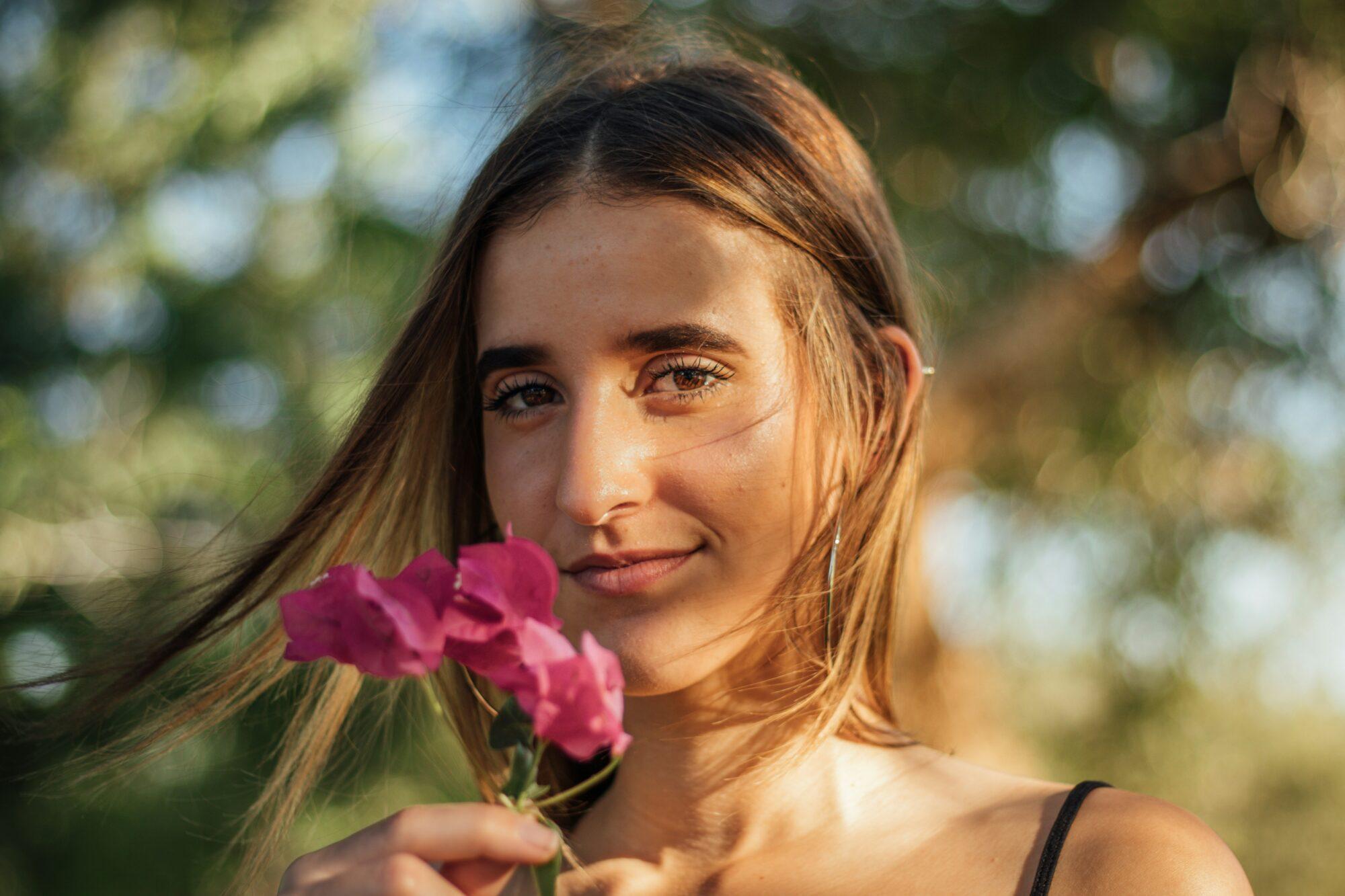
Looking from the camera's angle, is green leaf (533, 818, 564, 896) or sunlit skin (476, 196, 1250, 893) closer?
green leaf (533, 818, 564, 896)

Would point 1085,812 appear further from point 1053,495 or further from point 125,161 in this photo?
point 125,161

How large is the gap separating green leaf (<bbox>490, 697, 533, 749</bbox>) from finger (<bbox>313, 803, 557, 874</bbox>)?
0.10m

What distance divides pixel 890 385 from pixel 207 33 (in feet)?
11.9

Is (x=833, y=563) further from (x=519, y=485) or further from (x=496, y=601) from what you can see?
(x=496, y=601)

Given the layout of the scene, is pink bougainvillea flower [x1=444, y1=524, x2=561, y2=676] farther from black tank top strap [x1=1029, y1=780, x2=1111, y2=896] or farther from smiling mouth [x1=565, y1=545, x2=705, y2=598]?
black tank top strap [x1=1029, y1=780, x2=1111, y2=896]

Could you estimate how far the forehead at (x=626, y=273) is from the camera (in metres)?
1.57

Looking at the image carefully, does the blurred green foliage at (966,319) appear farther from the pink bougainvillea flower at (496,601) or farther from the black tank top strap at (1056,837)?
the pink bougainvillea flower at (496,601)

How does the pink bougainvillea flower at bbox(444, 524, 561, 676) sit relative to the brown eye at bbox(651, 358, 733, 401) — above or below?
above

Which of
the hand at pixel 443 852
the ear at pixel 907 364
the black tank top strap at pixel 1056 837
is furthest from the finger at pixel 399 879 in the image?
the ear at pixel 907 364

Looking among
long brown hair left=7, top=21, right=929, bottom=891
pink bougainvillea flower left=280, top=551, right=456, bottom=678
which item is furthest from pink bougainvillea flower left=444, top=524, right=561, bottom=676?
long brown hair left=7, top=21, right=929, bottom=891

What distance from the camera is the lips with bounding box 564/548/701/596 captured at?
1.56m

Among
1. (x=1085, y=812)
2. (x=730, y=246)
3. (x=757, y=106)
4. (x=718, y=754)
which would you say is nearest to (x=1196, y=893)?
(x=1085, y=812)

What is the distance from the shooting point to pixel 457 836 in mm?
1045

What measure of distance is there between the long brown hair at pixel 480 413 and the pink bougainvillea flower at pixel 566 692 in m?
0.80
